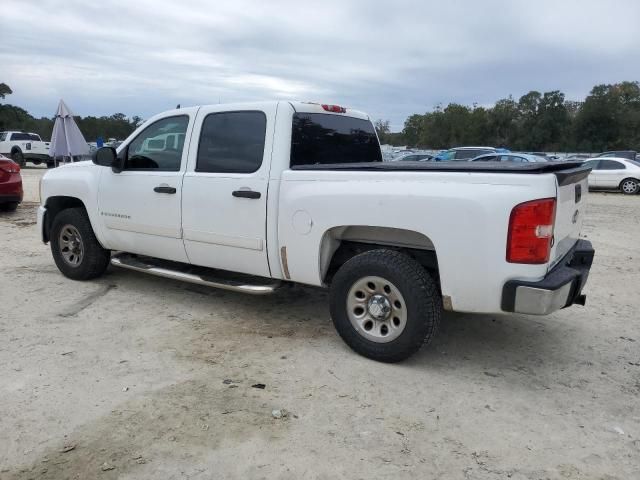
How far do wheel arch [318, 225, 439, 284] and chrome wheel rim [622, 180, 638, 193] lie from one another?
1834cm

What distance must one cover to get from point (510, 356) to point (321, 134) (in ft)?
7.98

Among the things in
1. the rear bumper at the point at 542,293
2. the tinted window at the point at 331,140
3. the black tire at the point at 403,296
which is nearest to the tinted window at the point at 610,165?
the tinted window at the point at 331,140

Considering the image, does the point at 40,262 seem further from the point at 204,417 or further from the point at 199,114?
the point at 204,417

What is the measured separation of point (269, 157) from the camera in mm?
4242

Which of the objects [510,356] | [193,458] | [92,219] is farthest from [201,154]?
[510,356]

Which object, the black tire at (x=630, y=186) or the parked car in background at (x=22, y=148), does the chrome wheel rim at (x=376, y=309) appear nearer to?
the black tire at (x=630, y=186)

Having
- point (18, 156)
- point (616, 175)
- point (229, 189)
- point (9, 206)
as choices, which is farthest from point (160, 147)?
point (18, 156)

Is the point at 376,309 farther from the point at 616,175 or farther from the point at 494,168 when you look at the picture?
the point at 616,175

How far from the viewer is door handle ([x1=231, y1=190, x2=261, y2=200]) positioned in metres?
4.22

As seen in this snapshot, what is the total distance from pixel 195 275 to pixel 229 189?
3.23 feet

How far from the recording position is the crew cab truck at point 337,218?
3.26 meters

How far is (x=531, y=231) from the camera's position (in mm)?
3166

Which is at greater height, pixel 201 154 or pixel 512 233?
pixel 201 154

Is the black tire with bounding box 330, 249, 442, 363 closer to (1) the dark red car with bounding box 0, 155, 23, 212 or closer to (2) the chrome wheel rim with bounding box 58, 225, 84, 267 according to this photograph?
(2) the chrome wheel rim with bounding box 58, 225, 84, 267
